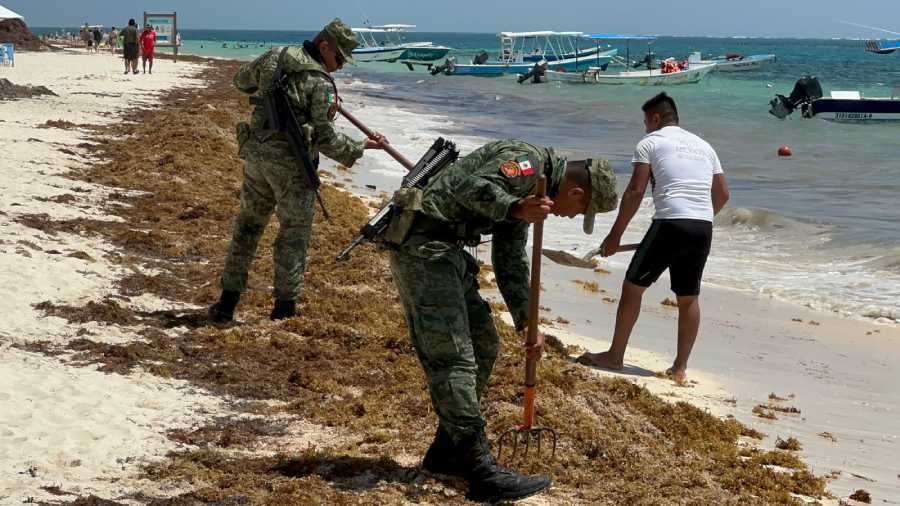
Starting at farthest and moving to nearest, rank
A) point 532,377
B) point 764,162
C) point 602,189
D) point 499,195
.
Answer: point 764,162, point 532,377, point 602,189, point 499,195

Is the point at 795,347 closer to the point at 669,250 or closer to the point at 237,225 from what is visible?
the point at 669,250

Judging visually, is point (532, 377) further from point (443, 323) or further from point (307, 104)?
point (307, 104)

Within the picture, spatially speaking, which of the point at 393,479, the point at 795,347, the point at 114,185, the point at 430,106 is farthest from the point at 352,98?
the point at 393,479

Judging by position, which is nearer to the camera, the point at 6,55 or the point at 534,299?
the point at 534,299

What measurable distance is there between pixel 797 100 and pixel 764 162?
482 inches

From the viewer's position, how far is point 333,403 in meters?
5.83

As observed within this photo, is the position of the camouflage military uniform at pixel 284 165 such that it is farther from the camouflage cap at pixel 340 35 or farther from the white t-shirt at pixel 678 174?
the white t-shirt at pixel 678 174

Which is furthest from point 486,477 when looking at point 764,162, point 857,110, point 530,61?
point 530,61

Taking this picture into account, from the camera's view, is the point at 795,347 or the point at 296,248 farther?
the point at 795,347

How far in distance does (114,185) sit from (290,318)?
5.48 metres

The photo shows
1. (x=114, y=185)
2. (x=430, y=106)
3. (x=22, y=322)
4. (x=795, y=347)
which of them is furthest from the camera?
(x=430, y=106)

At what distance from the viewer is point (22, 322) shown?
6688 mm

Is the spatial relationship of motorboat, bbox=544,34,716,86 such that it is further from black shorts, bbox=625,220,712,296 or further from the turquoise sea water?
black shorts, bbox=625,220,712,296

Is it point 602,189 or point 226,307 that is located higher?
point 602,189
